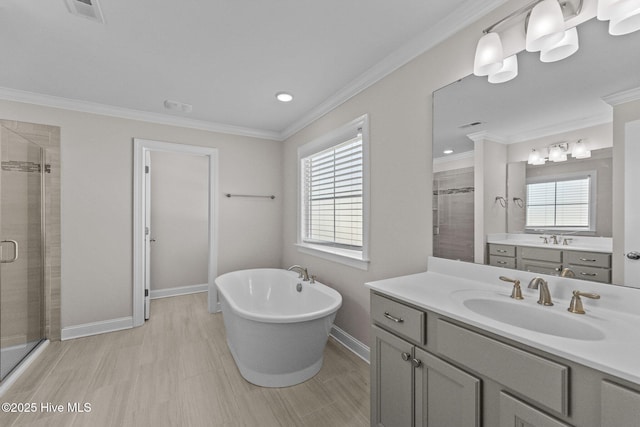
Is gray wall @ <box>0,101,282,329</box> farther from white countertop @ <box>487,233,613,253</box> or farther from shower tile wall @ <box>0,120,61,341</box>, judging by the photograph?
white countertop @ <box>487,233,613,253</box>

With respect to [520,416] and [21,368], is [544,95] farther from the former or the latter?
[21,368]

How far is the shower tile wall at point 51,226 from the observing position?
105 inches

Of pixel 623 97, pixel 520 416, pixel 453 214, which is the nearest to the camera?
pixel 520 416

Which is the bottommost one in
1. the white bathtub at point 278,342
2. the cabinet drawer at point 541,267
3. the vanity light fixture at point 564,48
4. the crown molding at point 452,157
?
the white bathtub at point 278,342

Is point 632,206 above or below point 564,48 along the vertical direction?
below

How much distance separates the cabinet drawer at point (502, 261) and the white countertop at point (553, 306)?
29 millimetres

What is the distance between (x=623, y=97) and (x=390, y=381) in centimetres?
160

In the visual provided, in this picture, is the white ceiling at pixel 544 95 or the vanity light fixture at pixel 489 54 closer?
the white ceiling at pixel 544 95

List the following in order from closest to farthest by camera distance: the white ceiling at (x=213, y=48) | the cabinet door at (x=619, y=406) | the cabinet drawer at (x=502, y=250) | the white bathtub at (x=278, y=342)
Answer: the cabinet door at (x=619, y=406)
the cabinet drawer at (x=502, y=250)
the white ceiling at (x=213, y=48)
the white bathtub at (x=278, y=342)

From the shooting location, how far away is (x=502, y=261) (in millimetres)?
1472

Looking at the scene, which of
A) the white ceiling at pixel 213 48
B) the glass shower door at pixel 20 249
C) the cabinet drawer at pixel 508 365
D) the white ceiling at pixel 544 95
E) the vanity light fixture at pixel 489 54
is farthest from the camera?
the glass shower door at pixel 20 249

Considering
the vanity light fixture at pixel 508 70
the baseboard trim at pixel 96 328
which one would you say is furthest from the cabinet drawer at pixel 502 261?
the baseboard trim at pixel 96 328

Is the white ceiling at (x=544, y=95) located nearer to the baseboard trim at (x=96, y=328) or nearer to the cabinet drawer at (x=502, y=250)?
the cabinet drawer at (x=502, y=250)

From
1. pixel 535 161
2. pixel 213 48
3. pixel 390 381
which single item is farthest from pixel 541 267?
pixel 213 48
